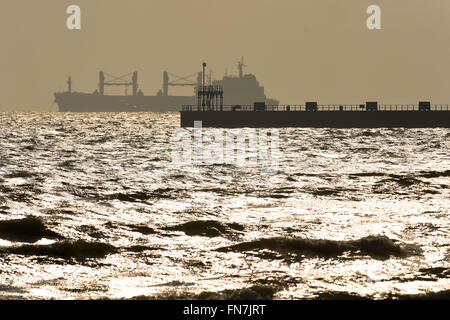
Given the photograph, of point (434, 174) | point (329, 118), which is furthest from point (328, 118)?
point (434, 174)

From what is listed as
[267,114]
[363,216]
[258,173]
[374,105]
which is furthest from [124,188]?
[374,105]

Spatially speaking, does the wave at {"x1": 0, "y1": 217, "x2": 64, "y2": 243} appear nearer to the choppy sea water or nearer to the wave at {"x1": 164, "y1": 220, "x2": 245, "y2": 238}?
the choppy sea water

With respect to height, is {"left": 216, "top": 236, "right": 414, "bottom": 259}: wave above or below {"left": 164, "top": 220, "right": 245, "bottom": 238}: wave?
above

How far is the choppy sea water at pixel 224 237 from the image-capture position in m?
9.38

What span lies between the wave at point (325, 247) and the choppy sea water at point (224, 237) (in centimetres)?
2

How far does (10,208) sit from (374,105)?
100908 mm

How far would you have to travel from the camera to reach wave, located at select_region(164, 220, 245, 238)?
1389cm

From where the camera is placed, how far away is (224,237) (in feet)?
44.0

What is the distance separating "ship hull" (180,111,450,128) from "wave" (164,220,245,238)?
94.8 metres

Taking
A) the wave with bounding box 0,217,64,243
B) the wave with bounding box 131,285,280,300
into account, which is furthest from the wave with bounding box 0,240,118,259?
the wave with bounding box 131,285,280,300

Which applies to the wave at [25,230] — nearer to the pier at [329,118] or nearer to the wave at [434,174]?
the wave at [434,174]

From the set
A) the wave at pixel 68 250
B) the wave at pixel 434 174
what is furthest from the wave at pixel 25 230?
the wave at pixel 434 174

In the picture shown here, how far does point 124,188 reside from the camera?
22.9m
